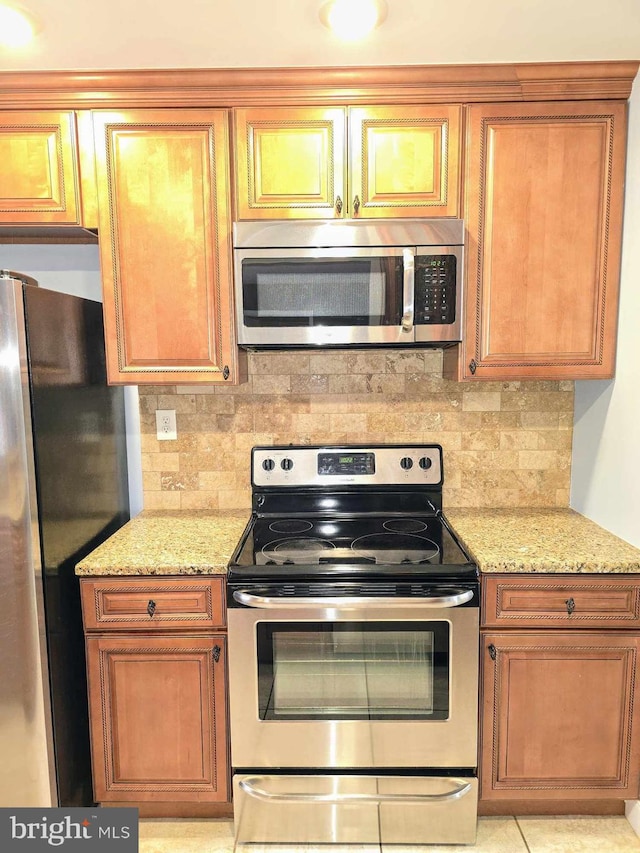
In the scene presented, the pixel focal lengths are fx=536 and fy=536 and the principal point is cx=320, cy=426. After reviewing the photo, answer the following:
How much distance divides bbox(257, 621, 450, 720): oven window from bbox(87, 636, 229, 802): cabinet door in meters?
0.17

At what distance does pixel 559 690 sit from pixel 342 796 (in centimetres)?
75

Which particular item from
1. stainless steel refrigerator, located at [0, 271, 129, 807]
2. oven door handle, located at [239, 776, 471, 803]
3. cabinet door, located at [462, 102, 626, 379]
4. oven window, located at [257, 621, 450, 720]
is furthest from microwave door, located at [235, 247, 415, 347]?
oven door handle, located at [239, 776, 471, 803]

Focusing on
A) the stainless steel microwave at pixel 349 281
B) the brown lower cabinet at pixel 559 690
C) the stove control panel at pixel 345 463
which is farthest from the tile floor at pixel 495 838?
the stainless steel microwave at pixel 349 281

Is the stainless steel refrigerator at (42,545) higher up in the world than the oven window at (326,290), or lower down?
lower down

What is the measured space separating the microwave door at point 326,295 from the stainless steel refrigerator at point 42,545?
608mm

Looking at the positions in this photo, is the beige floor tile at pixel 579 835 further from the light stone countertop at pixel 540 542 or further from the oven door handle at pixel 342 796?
the light stone countertop at pixel 540 542

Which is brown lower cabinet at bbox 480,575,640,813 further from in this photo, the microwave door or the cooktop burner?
the microwave door

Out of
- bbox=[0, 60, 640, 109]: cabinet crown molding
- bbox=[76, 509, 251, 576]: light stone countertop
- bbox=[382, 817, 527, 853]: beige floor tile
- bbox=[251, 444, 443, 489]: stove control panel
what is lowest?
bbox=[382, 817, 527, 853]: beige floor tile

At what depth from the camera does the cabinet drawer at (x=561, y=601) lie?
63.6 inches

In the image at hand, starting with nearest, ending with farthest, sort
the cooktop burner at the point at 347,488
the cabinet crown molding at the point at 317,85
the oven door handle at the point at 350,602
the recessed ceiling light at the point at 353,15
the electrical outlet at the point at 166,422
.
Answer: the recessed ceiling light at the point at 353,15 → the oven door handle at the point at 350,602 → the cabinet crown molding at the point at 317,85 → the cooktop burner at the point at 347,488 → the electrical outlet at the point at 166,422

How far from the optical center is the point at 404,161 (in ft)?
5.78

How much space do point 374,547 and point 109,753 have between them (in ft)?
3.43

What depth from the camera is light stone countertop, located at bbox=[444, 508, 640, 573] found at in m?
1.60

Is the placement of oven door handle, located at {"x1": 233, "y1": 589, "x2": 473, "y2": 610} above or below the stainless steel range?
above
